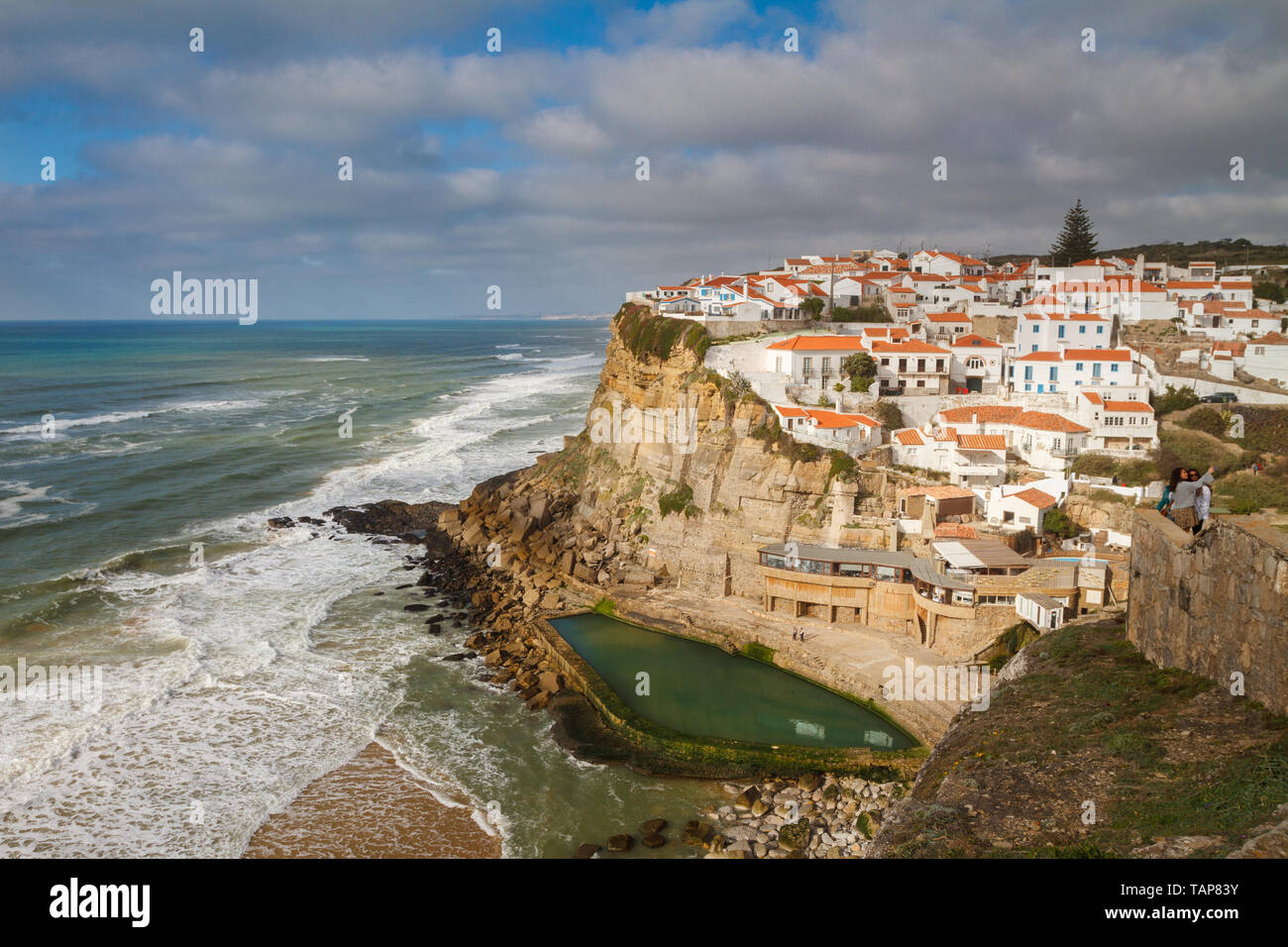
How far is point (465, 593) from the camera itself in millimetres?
31547

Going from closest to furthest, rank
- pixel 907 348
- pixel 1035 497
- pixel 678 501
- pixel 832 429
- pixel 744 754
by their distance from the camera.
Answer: pixel 744 754, pixel 1035 497, pixel 832 429, pixel 678 501, pixel 907 348

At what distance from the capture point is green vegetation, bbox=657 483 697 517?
32125 millimetres

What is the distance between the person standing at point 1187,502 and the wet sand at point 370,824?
13486 millimetres

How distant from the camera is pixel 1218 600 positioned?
345 inches

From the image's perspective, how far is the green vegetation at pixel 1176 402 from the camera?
33.0 m

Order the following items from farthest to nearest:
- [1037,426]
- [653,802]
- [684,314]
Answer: [684,314], [1037,426], [653,802]

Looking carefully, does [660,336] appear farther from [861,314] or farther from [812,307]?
[861,314]

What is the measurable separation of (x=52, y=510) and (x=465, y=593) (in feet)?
78.1

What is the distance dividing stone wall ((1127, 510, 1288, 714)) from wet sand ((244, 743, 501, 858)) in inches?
499

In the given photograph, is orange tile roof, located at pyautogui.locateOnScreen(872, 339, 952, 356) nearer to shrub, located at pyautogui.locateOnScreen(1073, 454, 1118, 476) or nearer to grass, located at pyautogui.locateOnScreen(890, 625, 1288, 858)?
shrub, located at pyautogui.locateOnScreen(1073, 454, 1118, 476)

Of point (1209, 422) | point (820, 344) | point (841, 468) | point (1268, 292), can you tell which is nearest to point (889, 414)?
point (820, 344)

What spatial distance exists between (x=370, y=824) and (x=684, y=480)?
18.6 meters
